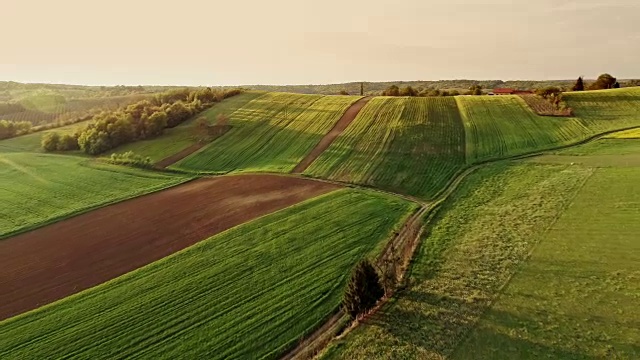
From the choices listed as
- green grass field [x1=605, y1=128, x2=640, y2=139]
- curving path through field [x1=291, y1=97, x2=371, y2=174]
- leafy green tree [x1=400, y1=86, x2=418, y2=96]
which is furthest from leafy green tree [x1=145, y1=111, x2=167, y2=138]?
green grass field [x1=605, y1=128, x2=640, y2=139]

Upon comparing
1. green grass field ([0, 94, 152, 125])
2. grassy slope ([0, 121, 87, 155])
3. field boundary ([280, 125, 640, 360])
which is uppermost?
green grass field ([0, 94, 152, 125])

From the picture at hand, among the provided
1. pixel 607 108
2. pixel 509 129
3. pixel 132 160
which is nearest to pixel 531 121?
pixel 509 129

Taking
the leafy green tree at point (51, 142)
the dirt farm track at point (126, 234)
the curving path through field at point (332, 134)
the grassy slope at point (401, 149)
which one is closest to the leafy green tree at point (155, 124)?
the leafy green tree at point (51, 142)

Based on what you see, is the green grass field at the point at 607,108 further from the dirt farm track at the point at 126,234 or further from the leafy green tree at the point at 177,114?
the leafy green tree at the point at 177,114

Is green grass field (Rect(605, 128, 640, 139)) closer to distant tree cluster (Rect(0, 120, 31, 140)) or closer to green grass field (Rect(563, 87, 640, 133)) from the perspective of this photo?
green grass field (Rect(563, 87, 640, 133))

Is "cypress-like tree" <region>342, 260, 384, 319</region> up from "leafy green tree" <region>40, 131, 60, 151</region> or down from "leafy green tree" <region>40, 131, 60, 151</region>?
down

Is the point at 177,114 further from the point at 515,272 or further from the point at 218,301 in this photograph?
the point at 515,272
